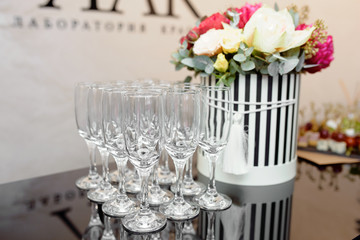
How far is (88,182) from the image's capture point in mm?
946

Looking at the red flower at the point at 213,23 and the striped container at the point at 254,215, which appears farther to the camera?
the red flower at the point at 213,23

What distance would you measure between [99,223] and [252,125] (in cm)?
48

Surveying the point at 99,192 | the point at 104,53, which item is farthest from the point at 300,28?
the point at 104,53

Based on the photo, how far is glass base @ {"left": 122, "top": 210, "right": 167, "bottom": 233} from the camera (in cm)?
69

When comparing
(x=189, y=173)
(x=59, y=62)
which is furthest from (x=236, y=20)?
(x=59, y=62)

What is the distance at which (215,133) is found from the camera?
31.9 inches

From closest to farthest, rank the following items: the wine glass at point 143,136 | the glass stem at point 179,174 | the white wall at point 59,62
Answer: the wine glass at point 143,136, the glass stem at point 179,174, the white wall at point 59,62

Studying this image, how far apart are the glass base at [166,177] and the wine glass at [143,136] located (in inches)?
9.8

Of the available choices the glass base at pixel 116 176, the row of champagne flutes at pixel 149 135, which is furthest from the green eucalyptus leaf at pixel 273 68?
the glass base at pixel 116 176

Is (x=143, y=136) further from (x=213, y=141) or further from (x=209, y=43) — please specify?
(x=209, y=43)

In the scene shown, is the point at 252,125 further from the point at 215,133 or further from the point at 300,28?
the point at 300,28

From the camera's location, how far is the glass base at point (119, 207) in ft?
2.50

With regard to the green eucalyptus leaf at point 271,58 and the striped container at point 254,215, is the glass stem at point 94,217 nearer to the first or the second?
the striped container at point 254,215

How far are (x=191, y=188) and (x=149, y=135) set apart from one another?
0.30 meters
